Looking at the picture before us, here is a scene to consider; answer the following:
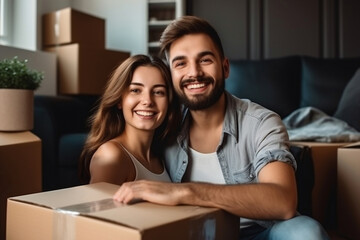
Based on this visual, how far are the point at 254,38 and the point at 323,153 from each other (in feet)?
5.70

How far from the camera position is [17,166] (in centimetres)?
123

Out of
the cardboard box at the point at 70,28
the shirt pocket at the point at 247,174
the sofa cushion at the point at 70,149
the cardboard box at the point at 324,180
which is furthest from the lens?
the cardboard box at the point at 70,28

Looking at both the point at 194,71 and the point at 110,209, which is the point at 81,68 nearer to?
the point at 194,71

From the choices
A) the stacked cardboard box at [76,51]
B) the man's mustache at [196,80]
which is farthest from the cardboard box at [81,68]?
the man's mustache at [196,80]

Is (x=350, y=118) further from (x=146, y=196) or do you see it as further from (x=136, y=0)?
(x=136, y=0)

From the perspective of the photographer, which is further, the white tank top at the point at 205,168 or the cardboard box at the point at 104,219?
the white tank top at the point at 205,168

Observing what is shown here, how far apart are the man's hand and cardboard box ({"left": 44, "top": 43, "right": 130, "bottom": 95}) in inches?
75.2

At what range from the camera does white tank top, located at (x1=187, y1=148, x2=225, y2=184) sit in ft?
3.95

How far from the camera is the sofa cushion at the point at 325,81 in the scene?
7.82ft

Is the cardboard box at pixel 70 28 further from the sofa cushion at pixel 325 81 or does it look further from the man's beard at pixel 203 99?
the man's beard at pixel 203 99

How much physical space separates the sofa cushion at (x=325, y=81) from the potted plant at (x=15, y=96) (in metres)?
1.65

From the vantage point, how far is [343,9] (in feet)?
9.71

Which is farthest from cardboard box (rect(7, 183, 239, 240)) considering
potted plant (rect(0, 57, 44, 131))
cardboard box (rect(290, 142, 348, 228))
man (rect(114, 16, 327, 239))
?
cardboard box (rect(290, 142, 348, 228))

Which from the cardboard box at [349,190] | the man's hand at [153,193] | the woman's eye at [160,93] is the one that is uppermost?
the woman's eye at [160,93]
